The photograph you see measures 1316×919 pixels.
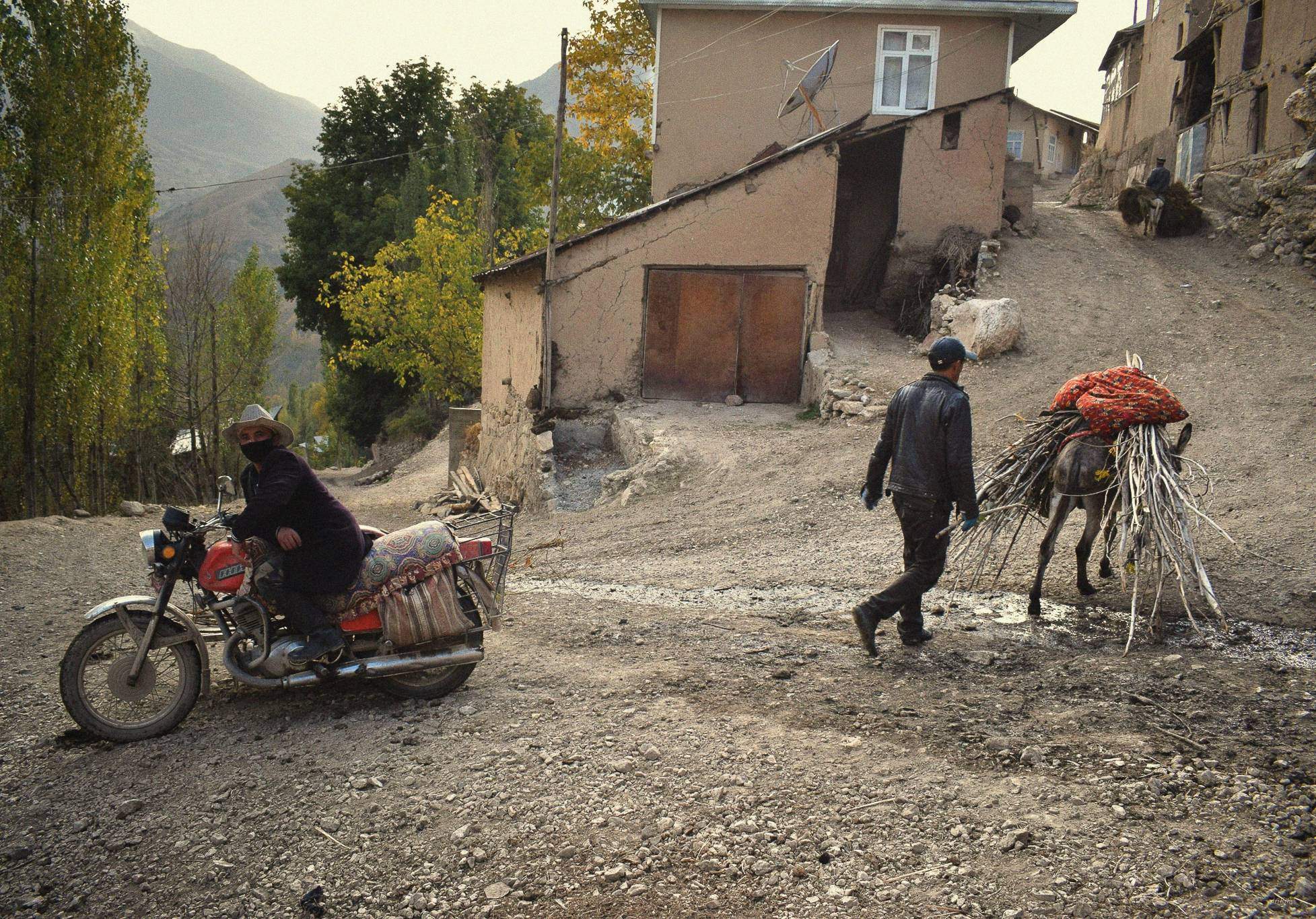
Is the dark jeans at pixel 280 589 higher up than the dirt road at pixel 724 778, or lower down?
higher up

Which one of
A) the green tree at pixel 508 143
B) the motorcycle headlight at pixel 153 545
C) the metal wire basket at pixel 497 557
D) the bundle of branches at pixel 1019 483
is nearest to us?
A: the motorcycle headlight at pixel 153 545

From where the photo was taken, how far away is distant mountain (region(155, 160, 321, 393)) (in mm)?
107688

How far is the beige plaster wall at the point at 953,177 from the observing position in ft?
55.2

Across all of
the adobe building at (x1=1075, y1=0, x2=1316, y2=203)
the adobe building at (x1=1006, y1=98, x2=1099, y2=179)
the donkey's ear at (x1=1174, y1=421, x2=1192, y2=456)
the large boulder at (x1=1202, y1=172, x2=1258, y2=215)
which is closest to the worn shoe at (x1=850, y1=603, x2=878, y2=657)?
the donkey's ear at (x1=1174, y1=421, x2=1192, y2=456)

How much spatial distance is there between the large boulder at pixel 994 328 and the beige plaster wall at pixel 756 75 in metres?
7.77

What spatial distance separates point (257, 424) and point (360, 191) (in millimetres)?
32811

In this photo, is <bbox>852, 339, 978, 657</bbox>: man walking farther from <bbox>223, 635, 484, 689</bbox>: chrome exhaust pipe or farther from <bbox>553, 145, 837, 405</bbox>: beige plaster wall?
<bbox>553, 145, 837, 405</bbox>: beige plaster wall

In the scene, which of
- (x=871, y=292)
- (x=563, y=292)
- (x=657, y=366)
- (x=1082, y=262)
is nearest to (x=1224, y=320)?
(x=1082, y=262)

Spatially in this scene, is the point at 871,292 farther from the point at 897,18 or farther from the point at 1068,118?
the point at 1068,118

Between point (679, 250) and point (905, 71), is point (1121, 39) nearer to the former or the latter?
point (905, 71)

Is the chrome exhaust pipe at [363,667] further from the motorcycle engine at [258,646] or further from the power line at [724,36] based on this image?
the power line at [724,36]

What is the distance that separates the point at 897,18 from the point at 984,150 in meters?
4.77

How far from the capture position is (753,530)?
9414 millimetres

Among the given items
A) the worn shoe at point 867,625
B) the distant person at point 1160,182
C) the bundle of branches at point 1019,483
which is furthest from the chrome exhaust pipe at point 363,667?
the distant person at point 1160,182
